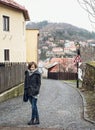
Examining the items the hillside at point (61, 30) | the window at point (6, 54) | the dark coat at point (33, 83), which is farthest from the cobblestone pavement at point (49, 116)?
the hillside at point (61, 30)

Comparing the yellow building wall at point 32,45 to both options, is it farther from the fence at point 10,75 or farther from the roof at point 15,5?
the fence at point 10,75

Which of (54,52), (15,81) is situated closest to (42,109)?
(15,81)

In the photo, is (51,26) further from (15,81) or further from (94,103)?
(94,103)

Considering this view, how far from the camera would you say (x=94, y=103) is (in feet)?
49.0

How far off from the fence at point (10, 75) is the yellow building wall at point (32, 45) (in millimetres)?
23440

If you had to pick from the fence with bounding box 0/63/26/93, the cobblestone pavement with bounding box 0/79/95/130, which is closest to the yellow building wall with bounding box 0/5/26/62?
the fence with bounding box 0/63/26/93

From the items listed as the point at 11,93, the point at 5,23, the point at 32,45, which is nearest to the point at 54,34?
the point at 32,45

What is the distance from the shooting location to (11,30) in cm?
2967

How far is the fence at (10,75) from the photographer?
18000 millimetres

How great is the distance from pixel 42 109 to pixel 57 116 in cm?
182

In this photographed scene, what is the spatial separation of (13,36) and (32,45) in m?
18.4

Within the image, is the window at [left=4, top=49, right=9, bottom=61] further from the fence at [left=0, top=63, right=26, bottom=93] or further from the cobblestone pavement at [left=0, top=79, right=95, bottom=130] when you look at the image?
the cobblestone pavement at [left=0, top=79, right=95, bottom=130]

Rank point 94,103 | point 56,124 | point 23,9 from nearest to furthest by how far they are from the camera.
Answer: point 56,124
point 94,103
point 23,9

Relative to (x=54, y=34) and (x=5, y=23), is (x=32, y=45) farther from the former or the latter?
(x=54, y=34)
